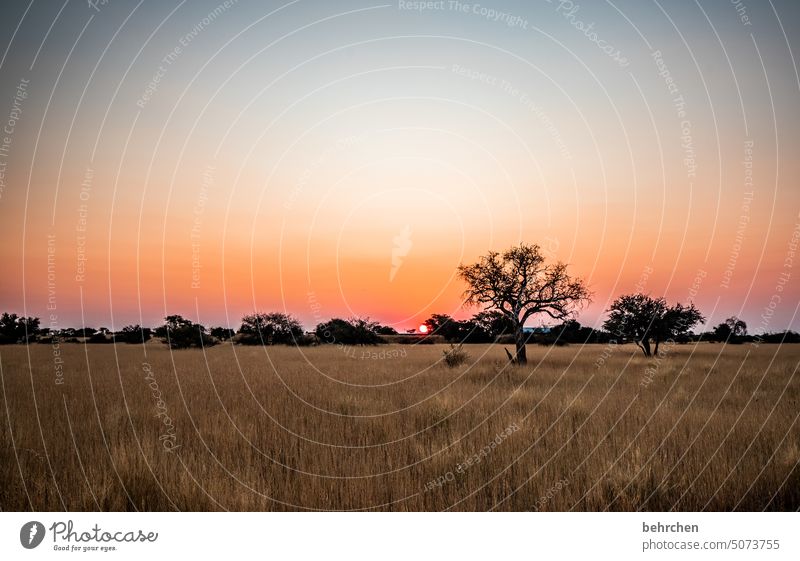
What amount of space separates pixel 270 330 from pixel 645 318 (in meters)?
45.8

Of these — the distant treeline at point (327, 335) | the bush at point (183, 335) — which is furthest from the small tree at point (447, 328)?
the bush at point (183, 335)

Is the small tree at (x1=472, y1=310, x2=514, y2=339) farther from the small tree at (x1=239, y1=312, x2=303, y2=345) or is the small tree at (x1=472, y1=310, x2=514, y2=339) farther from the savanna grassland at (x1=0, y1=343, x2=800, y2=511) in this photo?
the small tree at (x1=239, y1=312, x2=303, y2=345)

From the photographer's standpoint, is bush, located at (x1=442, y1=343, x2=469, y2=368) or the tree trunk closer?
the tree trunk

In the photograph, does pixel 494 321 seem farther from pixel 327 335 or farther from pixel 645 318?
pixel 327 335

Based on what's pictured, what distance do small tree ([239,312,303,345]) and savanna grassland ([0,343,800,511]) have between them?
154 ft

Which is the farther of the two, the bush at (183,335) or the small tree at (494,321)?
the bush at (183,335)

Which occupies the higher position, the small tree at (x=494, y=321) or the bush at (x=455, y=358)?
the small tree at (x=494, y=321)

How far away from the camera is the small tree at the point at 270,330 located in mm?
61559

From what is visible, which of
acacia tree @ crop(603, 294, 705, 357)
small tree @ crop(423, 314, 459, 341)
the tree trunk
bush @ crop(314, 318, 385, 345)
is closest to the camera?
the tree trunk

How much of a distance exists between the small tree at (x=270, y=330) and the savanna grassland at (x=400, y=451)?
154 ft

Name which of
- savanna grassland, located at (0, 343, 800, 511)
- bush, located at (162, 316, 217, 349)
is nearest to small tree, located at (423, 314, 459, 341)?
bush, located at (162, 316, 217, 349)

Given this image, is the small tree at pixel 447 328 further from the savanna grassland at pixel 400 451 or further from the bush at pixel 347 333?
the savanna grassland at pixel 400 451

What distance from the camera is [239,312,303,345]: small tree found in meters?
61.6

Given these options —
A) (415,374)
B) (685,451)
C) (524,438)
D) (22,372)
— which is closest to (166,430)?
(524,438)
